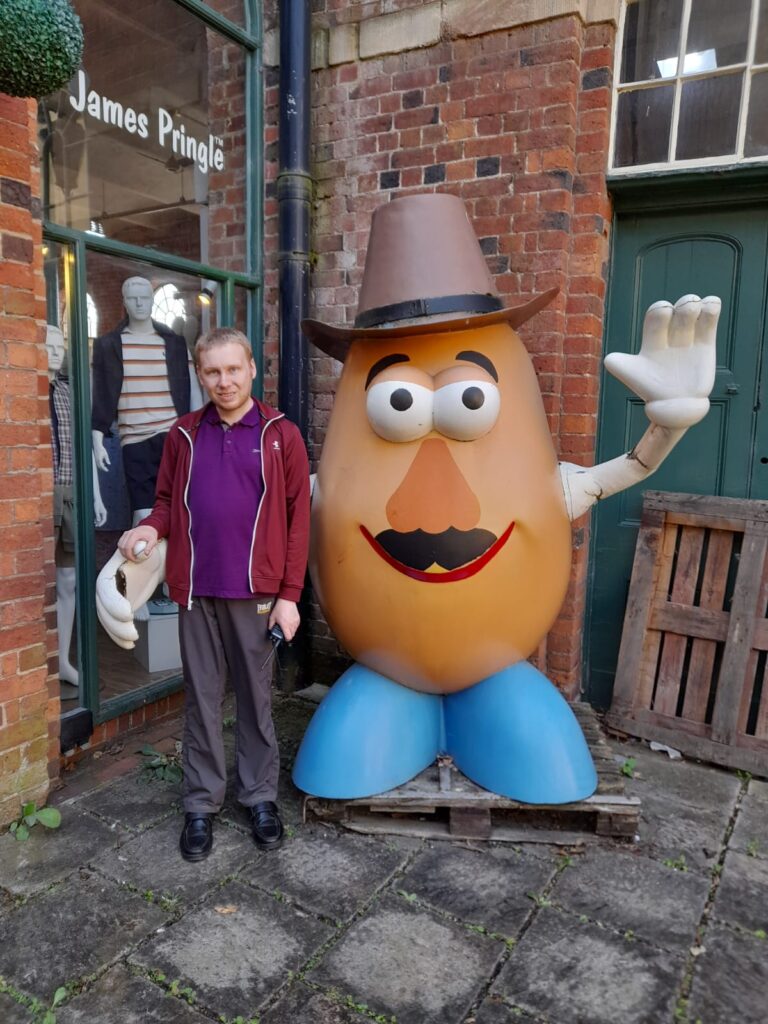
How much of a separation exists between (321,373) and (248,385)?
1.36 meters

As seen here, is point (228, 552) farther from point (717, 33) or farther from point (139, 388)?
point (717, 33)

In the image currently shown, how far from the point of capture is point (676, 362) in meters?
2.29

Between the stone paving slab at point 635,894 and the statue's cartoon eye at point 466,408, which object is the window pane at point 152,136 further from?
the stone paving slab at point 635,894

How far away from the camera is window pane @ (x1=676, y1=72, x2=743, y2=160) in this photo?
10.2 feet

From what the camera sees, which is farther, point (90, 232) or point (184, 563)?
point (90, 232)

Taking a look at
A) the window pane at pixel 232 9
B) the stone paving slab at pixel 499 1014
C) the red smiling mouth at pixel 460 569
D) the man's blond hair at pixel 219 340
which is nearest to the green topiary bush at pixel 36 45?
the man's blond hair at pixel 219 340

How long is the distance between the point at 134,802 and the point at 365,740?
0.92 m

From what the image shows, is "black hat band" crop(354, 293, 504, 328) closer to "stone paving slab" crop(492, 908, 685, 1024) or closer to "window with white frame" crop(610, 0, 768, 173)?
"window with white frame" crop(610, 0, 768, 173)

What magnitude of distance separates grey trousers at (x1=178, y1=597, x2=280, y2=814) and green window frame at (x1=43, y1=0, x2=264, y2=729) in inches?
31.6

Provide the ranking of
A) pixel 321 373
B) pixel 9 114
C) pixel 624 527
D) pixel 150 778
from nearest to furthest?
pixel 9 114
pixel 150 778
pixel 624 527
pixel 321 373

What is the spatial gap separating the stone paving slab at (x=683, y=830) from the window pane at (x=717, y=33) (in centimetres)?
292

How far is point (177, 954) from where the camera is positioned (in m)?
2.02

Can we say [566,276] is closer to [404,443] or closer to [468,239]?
[468,239]

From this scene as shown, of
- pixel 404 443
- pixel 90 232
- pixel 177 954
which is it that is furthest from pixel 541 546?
pixel 90 232
